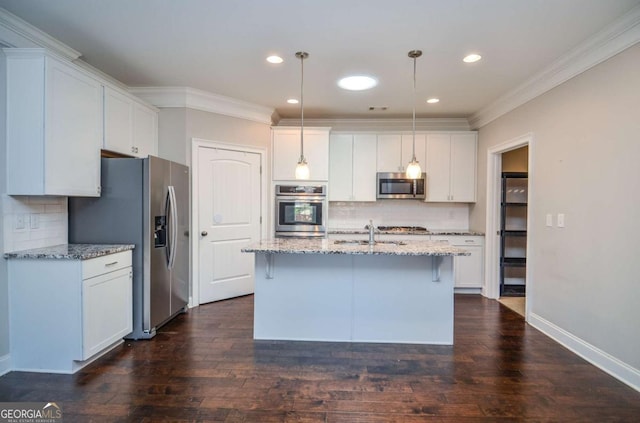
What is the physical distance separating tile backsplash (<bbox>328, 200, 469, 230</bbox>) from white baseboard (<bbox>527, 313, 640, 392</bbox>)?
2.04 m

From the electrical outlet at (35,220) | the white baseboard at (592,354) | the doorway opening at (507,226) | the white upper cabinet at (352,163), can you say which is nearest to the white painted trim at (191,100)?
the white upper cabinet at (352,163)

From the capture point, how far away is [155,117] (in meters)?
3.89

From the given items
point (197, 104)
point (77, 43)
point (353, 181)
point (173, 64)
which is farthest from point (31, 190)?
point (353, 181)

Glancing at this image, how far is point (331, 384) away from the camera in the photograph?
7.59ft

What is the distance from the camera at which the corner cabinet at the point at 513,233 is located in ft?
15.5

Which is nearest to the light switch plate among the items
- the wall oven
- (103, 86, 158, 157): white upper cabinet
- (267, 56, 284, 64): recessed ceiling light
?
the wall oven

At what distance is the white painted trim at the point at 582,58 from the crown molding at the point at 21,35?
4.34 meters

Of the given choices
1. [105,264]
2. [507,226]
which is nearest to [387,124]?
[507,226]

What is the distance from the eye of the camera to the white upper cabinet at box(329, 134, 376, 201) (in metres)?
4.99

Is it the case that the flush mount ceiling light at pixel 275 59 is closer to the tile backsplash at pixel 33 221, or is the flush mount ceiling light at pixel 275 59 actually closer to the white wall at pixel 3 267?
the white wall at pixel 3 267

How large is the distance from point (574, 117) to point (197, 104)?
12.9 ft

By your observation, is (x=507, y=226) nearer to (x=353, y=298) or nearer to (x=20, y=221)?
(x=353, y=298)

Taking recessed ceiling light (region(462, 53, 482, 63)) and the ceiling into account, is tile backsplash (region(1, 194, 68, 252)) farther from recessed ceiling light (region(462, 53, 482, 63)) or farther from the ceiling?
recessed ceiling light (region(462, 53, 482, 63))

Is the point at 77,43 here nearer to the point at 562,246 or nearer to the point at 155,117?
the point at 155,117
